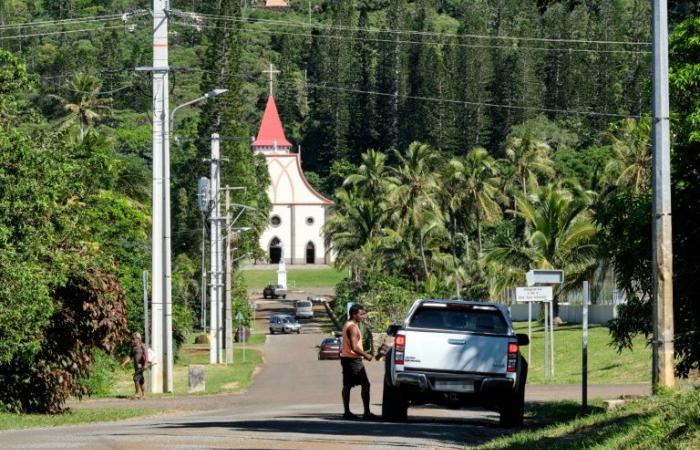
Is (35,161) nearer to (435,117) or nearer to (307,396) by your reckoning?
(307,396)

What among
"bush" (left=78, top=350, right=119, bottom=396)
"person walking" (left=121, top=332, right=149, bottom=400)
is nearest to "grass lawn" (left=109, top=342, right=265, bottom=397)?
"bush" (left=78, top=350, right=119, bottom=396)

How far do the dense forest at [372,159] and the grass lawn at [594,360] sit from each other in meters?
2.35

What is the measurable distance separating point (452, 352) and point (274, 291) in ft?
299

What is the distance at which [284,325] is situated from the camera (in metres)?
82.7

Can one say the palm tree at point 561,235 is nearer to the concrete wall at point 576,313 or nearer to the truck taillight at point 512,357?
the concrete wall at point 576,313

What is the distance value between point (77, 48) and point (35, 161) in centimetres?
14933

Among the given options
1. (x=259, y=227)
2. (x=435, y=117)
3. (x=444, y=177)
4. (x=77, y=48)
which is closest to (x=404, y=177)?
(x=444, y=177)

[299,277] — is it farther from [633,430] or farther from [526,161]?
[633,430]

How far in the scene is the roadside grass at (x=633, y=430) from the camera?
11586 mm

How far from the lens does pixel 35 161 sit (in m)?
25.0

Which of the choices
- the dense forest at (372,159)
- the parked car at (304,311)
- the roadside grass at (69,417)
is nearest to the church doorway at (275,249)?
the dense forest at (372,159)

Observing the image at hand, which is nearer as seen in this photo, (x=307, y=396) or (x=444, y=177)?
(x=307, y=396)

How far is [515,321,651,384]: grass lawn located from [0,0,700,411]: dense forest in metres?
2.35

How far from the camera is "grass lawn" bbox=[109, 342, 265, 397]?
123 ft
